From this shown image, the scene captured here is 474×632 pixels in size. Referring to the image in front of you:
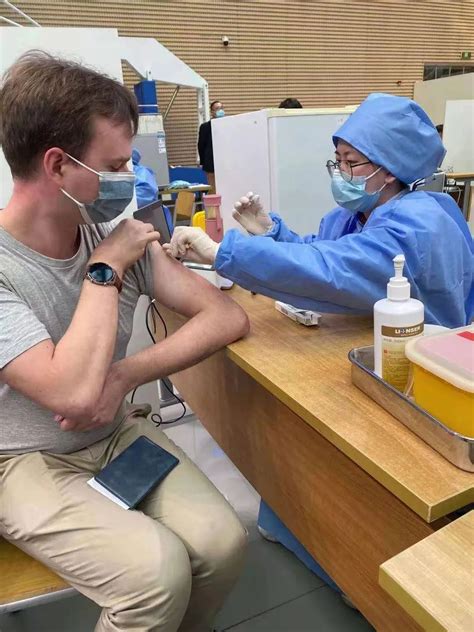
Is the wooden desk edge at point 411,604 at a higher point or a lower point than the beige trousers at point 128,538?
higher

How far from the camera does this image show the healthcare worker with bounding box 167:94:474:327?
1.08 meters

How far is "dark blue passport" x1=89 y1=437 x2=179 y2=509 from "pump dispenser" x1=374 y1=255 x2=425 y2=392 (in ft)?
1.73

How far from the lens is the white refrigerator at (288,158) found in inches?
81.2

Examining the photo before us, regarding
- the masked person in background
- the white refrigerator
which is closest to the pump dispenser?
the white refrigerator

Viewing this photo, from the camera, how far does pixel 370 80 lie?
331 inches

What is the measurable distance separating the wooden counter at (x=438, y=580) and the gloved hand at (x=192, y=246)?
85 cm

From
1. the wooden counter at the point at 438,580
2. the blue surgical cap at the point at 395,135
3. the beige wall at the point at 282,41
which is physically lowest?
the wooden counter at the point at 438,580

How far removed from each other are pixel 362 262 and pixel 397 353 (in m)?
0.27

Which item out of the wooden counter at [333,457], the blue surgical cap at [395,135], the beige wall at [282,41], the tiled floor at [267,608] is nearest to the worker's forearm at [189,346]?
the wooden counter at [333,457]

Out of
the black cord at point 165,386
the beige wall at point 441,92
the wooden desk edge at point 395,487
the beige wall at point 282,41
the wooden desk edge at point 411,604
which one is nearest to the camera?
the wooden desk edge at point 411,604

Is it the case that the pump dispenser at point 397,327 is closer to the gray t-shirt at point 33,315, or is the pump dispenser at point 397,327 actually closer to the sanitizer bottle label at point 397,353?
the sanitizer bottle label at point 397,353

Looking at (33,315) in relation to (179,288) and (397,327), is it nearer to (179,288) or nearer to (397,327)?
(179,288)

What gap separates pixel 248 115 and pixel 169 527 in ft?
5.61

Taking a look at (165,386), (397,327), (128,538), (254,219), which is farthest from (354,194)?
(165,386)
